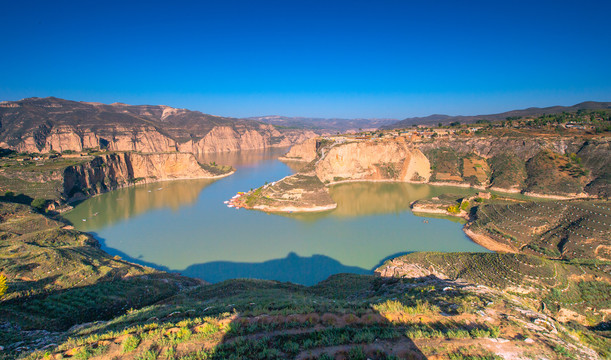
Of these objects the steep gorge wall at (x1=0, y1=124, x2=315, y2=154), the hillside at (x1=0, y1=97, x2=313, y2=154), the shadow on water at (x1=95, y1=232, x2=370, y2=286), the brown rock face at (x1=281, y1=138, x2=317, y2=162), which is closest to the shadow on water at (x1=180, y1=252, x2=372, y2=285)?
the shadow on water at (x1=95, y1=232, x2=370, y2=286)

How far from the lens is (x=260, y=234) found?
2217cm

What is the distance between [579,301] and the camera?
1041 cm

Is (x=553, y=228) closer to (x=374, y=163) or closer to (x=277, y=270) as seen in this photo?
(x=277, y=270)

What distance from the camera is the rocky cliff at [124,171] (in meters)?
33.0

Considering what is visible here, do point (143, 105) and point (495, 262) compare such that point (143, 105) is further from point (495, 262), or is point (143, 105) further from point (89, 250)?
point (495, 262)

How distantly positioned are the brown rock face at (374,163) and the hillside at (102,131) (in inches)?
2022

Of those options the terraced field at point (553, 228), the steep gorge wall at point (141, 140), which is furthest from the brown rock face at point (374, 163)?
the steep gorge wall at point (141, 140)

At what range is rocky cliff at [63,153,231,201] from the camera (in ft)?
108

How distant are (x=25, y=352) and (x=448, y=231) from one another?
79.3ft

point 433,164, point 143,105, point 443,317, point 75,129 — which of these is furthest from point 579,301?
point 143,105

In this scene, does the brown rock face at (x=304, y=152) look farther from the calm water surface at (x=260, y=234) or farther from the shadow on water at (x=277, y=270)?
the shadow on water at (x=277, y=270)

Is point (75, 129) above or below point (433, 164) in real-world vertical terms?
above

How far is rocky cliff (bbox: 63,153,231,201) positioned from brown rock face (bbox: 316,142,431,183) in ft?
67.8

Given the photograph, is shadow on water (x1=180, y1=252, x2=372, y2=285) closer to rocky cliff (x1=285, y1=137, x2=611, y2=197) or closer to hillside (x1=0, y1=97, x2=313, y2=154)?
rocky cliff (x1=285, y1=137, x2=611, y2=197)
